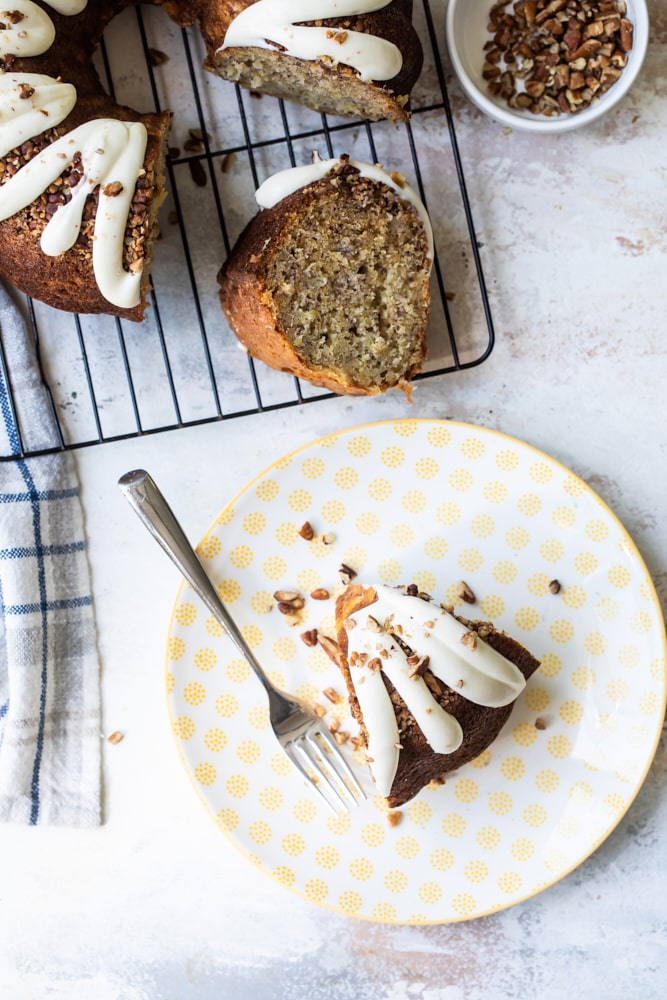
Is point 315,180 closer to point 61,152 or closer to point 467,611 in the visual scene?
point 61,152

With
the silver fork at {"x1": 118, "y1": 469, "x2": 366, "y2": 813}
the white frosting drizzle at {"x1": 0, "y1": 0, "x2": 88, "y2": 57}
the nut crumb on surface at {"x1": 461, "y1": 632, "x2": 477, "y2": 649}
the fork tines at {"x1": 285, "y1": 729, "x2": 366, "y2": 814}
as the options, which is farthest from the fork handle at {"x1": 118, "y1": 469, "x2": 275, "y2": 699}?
the white frosting drizzle at {"x1": 0, "y1": 0, "x2": 88, "y2": 57}

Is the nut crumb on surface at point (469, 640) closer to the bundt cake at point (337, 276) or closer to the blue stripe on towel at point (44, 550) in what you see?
the bundt cake at point (337, 276)

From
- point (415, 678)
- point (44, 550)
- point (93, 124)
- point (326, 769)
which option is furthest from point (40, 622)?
point (93, 124)

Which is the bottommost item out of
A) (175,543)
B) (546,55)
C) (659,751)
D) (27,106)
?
(659,751)

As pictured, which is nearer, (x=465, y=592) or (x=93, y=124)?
(x=93, y=124)

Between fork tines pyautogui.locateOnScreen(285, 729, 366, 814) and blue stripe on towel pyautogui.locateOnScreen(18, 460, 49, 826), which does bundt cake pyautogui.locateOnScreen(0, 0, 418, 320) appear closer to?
blue stripe on towel pyautogui.locateOnScreen(18, 460, 49, 826)

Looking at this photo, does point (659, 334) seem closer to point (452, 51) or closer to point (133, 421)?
point (452, 51)
